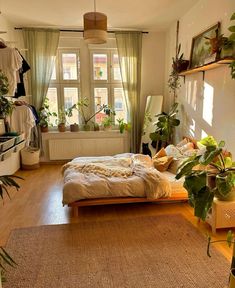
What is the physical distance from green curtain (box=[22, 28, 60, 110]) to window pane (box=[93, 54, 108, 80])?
Result: 907 mm

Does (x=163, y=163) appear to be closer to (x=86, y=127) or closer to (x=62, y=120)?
(x=86, y=127)

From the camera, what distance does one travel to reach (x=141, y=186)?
9.43ft

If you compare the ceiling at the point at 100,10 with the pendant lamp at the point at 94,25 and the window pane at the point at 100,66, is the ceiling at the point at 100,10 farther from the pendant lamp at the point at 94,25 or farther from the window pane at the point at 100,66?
the pendant lamp at the point at 94,25

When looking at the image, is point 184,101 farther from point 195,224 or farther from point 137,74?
point 195,224

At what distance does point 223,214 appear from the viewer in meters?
2.38

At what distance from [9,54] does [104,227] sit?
288cm

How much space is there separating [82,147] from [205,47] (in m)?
3.22

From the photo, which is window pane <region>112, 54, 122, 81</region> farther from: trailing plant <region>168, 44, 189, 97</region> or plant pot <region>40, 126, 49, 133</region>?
plant pot <region>40, 126, 49, 133</region>

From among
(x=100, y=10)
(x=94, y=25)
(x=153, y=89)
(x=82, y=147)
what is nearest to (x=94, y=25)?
(x=94, y=25)

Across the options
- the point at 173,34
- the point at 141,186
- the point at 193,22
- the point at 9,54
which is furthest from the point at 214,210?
the point at 173,34

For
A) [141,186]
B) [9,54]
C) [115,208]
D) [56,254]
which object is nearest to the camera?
[56,254]

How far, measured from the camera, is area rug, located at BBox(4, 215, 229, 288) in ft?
5.90

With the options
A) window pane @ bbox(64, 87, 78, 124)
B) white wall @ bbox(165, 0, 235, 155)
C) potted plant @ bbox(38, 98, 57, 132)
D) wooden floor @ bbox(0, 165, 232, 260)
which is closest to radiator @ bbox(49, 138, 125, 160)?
potted plant @ bbox(38, 98, 57, 132)

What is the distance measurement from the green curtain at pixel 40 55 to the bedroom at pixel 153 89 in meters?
0.17
